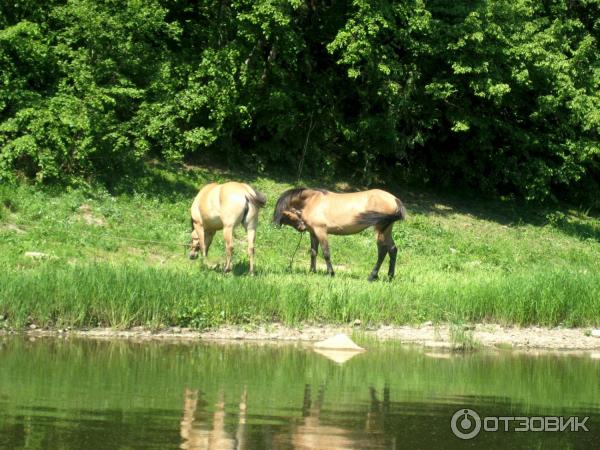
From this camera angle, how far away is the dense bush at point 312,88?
78.8ft

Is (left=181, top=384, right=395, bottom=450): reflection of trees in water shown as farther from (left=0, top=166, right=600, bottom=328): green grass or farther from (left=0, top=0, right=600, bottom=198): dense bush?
(left=0, top=0, right=600, bottom=198): dense bush

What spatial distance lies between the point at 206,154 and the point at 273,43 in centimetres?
364

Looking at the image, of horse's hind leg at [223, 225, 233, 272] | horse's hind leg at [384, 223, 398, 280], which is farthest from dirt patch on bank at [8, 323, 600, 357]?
horse's hind leg at [384, 223, 398, 280]

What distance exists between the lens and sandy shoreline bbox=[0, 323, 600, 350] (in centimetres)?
1447

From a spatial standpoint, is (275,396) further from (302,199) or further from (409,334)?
(302,199)

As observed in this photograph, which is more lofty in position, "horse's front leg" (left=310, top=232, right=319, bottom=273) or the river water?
"horse's front leg" (left=310, top=232, right=319, bottom=273)

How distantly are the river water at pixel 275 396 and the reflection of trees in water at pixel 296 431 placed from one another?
0.01 metres

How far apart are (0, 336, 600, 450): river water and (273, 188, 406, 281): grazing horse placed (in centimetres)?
582

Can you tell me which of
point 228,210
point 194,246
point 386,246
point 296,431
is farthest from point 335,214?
point 296,431

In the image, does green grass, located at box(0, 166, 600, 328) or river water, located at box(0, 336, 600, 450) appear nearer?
river water, located at box(0, 336, 600, 450)

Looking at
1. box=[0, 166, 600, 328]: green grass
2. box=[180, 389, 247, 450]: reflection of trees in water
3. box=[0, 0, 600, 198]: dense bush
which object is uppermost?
box=[0, 0, 600, 198]: dense bush

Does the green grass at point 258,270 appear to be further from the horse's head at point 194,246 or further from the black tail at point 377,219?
the black tail at point 377,219

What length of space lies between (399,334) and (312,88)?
55.5 ft

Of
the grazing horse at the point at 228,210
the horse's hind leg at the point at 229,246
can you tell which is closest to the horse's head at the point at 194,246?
the grazing horse at the point at 228,210
